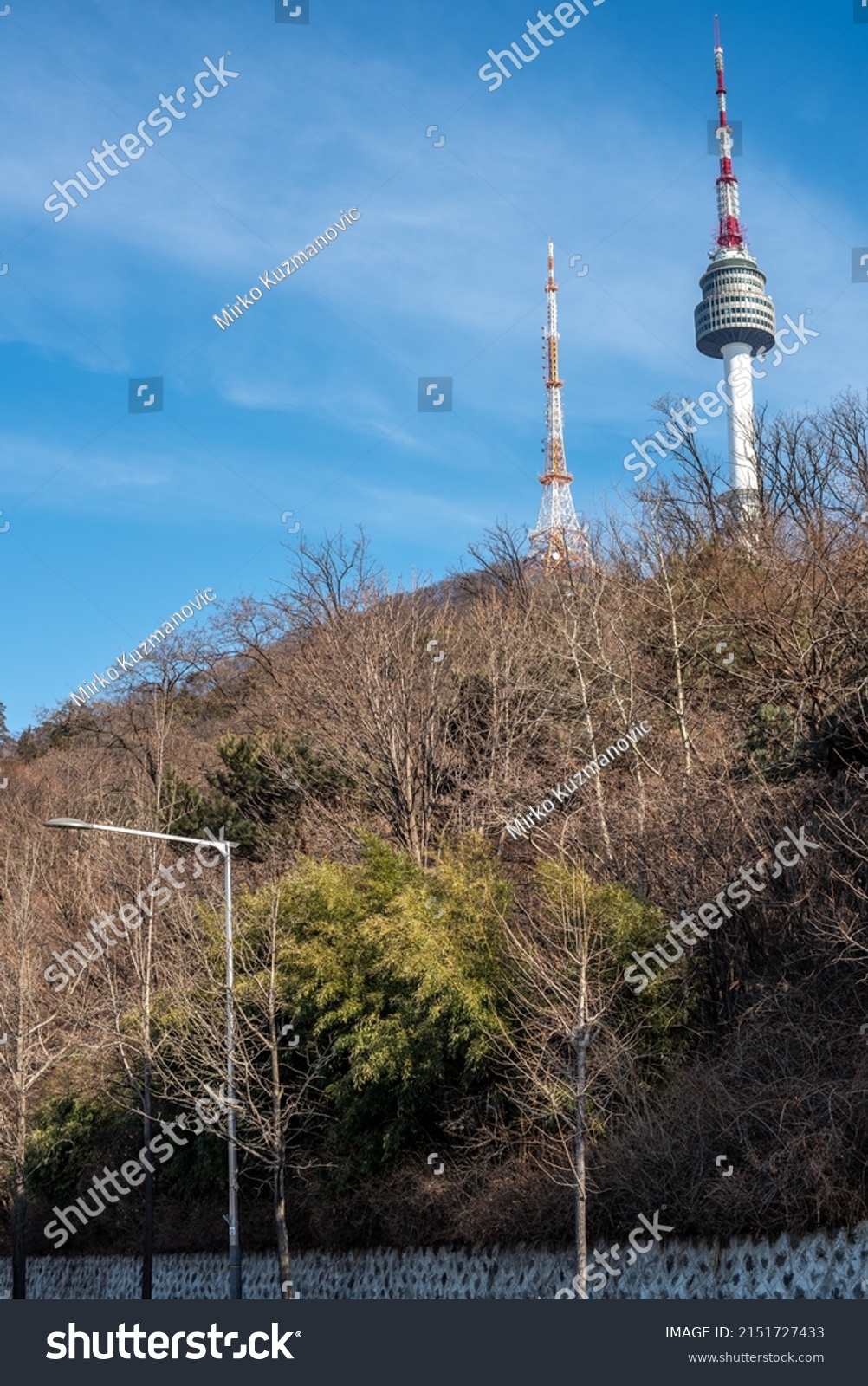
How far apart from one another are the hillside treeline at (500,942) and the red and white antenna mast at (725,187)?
70286 millimetres

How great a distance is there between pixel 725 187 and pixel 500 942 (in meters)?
104

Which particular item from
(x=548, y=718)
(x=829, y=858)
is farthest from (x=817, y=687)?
(x=548, y=718)

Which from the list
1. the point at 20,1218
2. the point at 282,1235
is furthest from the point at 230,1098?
the point at 20,1218

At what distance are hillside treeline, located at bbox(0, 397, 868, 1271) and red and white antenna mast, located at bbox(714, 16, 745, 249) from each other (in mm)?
70286

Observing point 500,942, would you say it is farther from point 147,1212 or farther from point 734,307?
point 734,307

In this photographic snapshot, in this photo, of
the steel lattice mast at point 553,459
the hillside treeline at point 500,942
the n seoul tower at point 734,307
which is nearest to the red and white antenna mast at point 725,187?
the n seoul tower at point 734,307

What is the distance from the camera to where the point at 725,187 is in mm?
110062

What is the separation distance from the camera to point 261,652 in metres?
51.4

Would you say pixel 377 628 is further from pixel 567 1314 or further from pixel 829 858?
pixel 567 1314

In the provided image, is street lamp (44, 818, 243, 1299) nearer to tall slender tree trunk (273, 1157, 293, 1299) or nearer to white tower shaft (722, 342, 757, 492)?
tall slender tree trunk (273, 1157, 293, 1299)

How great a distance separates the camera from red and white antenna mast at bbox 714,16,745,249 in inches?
3824

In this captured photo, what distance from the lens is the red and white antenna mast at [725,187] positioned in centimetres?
9712

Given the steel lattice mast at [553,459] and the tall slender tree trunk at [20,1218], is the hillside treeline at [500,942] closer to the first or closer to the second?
the tall slender tree trunk at [20,1218]

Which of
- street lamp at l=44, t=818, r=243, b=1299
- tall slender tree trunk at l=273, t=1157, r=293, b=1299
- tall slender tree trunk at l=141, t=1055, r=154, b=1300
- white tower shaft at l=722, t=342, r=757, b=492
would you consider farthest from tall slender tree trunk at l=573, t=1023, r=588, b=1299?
white tower shaft at l=722, t=342, r=757, b=492
